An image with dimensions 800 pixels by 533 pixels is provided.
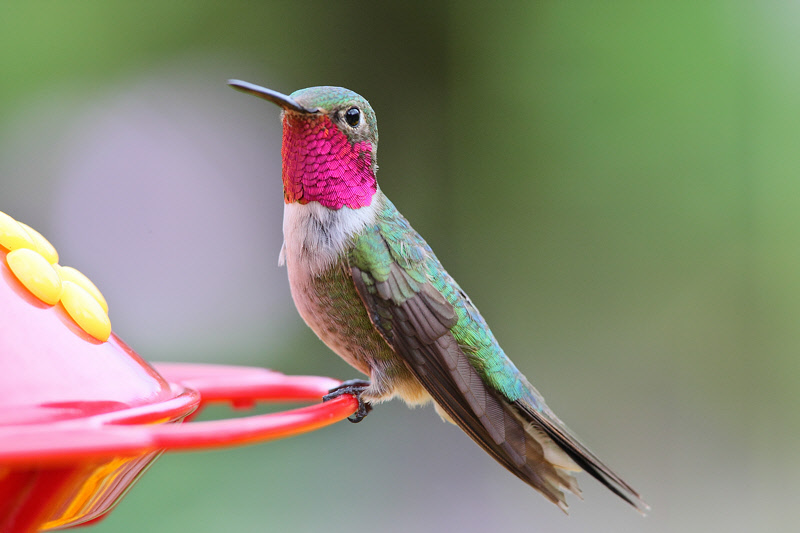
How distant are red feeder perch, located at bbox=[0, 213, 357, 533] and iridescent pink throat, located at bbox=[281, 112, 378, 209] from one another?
2.21 ft

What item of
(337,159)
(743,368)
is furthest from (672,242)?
(337,159)

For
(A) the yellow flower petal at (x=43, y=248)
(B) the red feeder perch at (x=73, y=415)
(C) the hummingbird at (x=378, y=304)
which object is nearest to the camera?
(B) the red feeder perch at (x=73, y=415)

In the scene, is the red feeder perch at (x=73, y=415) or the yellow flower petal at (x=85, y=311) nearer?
the red feeder perch at (x=73, y=415)

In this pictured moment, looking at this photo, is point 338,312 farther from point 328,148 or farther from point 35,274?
point 35,274

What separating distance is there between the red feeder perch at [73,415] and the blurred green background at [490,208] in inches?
144

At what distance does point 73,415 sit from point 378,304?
0.98m

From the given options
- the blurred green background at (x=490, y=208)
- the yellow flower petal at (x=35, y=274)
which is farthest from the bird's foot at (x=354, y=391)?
the blurred green background at (x=490, y=208)

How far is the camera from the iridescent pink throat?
7.12ft

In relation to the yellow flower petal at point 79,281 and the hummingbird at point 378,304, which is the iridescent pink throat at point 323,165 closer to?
the hummingbird at point 378,304

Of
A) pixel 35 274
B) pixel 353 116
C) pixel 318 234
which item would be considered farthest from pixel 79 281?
pixel 353 116

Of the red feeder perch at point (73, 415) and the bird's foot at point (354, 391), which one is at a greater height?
the red feeder perch at point (73, 415)

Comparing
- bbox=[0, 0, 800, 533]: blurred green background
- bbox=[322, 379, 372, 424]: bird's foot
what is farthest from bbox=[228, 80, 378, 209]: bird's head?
bbox=[0, 0, 800, 533]: blurred green background

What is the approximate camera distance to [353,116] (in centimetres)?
224

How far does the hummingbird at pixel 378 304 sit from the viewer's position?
2129 mm
